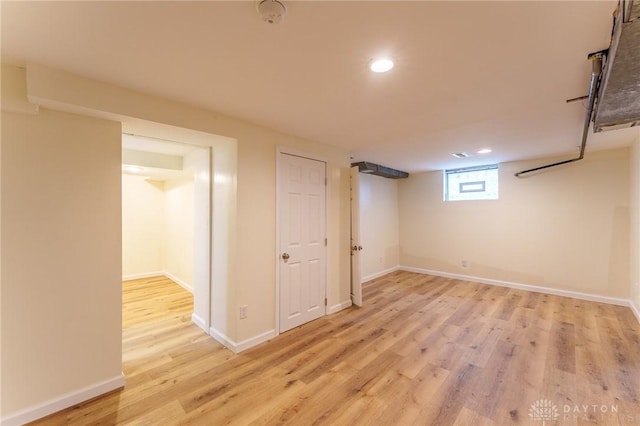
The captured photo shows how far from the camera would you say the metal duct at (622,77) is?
1120mm

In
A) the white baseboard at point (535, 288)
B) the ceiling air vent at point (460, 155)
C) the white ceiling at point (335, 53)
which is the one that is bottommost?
the white baseboard at point (535, 288)

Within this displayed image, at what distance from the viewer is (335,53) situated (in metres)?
1.56

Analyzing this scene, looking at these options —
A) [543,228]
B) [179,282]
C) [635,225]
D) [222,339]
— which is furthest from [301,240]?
[635,225]

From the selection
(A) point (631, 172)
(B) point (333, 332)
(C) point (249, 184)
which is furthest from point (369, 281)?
(A) point (631, 172)

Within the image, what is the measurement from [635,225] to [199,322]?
6.02 meters

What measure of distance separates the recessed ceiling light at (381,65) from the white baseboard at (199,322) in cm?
324

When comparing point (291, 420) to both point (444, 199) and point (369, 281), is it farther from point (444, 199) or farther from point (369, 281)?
point (444, 199)

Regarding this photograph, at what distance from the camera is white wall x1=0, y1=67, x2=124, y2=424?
1.74 meters

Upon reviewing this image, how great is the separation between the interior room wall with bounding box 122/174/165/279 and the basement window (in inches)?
259

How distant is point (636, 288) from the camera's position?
11.4 feet

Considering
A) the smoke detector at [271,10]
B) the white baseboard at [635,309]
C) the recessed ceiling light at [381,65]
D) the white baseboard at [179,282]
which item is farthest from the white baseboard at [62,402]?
the white baseboard at [635,309]

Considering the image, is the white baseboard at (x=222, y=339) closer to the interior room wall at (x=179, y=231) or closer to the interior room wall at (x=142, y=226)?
the interior room wall at (x=179, y=231)

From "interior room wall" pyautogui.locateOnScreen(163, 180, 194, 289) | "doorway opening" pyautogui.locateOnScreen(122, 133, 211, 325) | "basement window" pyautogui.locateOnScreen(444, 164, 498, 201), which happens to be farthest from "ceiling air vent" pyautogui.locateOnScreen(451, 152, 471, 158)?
"interior room wall" pyautogui.locateOnScreen(163, 180, 194, 289)

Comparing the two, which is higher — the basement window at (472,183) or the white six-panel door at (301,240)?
the basement window at (472,183)
